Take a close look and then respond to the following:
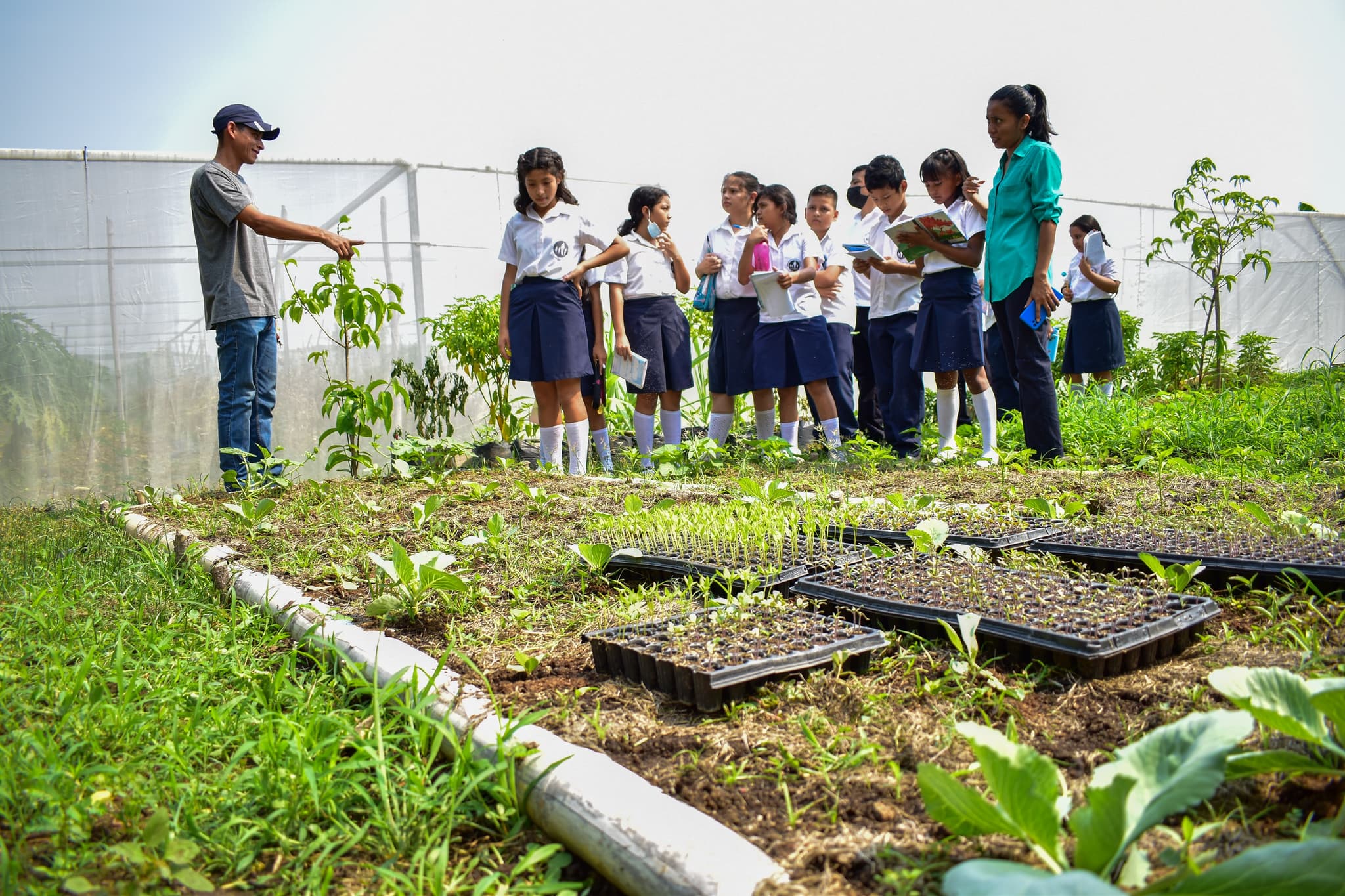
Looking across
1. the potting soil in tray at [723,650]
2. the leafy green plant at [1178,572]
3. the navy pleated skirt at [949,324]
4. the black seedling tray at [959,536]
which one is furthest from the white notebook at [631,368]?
the leafy green plant at [1178,572]

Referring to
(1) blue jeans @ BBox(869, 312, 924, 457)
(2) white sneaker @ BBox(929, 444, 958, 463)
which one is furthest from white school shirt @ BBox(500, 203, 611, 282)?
(2) white sneaker @ BBox(929, 444, 958, 463)

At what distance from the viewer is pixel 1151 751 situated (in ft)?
3.67

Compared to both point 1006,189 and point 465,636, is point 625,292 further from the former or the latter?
point 465,636

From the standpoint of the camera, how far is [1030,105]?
14.8 ft

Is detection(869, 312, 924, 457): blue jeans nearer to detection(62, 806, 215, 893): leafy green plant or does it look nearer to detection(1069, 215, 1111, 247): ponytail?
detection(1069, 215, 1111, 247): ponytail

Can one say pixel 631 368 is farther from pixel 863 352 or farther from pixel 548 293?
pixel 863 352

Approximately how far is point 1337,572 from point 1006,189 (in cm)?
312

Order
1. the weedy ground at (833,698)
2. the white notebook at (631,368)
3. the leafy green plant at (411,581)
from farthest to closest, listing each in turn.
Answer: the white notebook at (631,368)
the leafy green plant at (411,581)
the weedy ground at (833,698)

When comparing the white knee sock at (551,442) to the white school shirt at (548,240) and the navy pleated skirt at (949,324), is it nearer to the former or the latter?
the white school shirt at (548,240)

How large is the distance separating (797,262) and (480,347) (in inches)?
101

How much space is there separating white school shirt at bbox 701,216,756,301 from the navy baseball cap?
Answer: 2693 millimetres

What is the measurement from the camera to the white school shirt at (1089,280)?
25.9 ft

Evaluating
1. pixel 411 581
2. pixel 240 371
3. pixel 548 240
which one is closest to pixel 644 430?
pixel 548 240

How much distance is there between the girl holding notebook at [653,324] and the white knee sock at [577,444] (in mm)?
736
